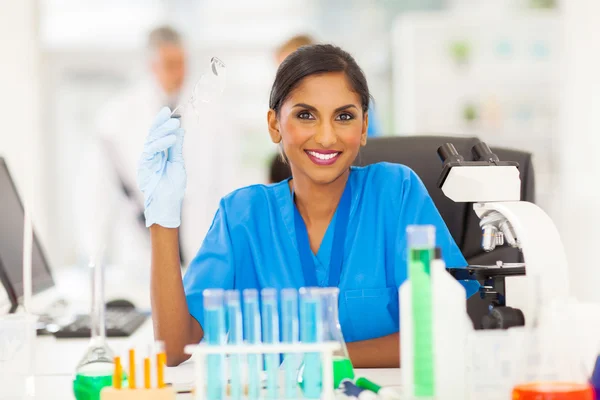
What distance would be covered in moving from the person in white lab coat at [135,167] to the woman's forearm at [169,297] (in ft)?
7.36

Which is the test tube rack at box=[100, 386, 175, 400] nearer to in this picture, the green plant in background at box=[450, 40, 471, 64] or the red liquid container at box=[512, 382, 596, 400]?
the red liquid container at box=[512, 382, 596, 400]

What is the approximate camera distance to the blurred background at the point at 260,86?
407cm

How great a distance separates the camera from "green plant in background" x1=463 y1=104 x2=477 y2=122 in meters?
5.45

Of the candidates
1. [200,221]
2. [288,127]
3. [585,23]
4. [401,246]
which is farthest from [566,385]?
[585,23]

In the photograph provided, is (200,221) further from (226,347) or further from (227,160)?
(226,347)

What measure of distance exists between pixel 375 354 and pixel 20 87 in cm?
351

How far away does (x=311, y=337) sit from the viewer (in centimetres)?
101

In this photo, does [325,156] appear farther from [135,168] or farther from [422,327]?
[135,168]

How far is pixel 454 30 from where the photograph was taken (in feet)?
17.8

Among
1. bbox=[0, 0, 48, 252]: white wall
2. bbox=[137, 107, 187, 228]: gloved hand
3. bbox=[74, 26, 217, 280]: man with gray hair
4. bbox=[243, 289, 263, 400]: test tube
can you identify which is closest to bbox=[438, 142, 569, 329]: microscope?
Result: bbox=[243, 289, 263, 400]: test tube

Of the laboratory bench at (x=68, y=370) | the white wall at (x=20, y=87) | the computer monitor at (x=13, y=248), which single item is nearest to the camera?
the laboratory bench at (x=68, y=370)

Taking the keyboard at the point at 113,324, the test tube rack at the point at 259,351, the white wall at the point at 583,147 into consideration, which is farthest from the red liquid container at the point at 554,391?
the white wall at the point at 583,147

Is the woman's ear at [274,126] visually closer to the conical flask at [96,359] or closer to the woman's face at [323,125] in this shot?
the woman's face at [323,125]

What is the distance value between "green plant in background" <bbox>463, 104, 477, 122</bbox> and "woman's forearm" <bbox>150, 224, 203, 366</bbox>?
4.27 metres
